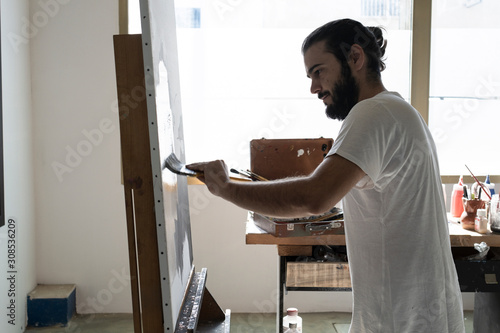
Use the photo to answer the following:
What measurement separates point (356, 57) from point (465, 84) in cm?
214

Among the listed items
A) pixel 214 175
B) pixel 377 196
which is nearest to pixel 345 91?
pixel 377 196

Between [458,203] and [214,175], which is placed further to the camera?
[458,203]

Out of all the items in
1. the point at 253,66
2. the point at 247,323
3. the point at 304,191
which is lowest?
the point at 247,323

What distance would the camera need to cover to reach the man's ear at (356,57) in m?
1.22

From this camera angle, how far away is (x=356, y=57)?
1.22 metres

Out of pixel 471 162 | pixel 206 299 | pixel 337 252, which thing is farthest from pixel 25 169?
pixel 471 162

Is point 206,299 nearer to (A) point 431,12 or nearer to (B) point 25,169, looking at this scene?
(B) point 25,169

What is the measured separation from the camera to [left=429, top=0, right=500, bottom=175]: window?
2.97 m

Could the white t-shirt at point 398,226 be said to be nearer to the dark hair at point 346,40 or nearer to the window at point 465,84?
the dark hair at point 346,40

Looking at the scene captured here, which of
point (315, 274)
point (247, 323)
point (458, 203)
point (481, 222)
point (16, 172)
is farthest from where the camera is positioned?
point (247, 323)

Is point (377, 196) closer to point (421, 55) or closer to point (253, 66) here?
point (253, 66)

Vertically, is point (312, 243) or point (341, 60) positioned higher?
point (341, 60)

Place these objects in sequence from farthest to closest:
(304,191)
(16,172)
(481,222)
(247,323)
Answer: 1. (247,323)
2. (16,172)
3. (481,222)
4. (304,191)

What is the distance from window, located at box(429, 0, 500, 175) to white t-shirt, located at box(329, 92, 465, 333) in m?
2.06
